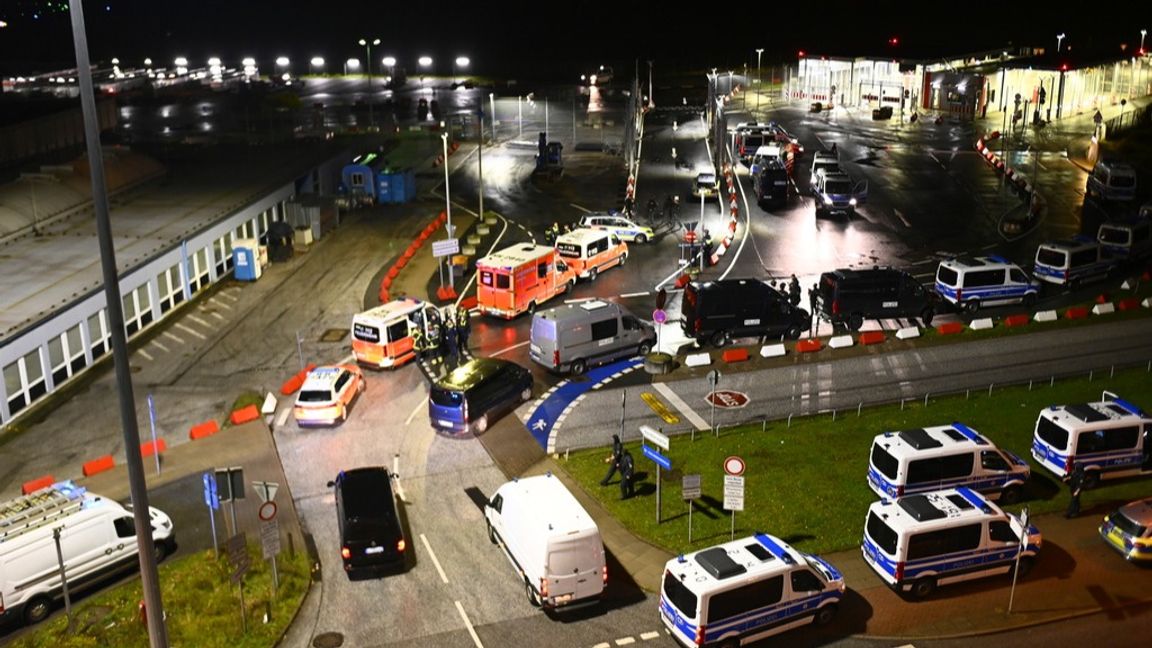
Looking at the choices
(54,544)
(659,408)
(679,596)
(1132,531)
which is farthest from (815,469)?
(54,544)

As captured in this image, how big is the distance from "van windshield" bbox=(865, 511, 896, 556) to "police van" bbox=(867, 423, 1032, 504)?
8.97ft

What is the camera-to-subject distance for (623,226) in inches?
2100

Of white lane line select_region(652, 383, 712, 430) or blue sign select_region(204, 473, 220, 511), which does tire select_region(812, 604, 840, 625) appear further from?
blue sign select_region(204, 473, 220, 511)

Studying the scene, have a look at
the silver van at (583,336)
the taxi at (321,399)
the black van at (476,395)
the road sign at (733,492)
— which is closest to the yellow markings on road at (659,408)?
the silver van at (583,336)

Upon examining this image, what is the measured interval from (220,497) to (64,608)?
448 cm

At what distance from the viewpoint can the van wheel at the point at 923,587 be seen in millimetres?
23500

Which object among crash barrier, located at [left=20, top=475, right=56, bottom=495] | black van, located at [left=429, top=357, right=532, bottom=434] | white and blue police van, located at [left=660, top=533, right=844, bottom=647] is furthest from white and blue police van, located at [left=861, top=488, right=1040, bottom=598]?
crash barrier, located at [left=20, top=475, right=56, bottom=495]

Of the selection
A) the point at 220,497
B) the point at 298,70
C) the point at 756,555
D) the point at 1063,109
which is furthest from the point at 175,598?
the point at 298,70

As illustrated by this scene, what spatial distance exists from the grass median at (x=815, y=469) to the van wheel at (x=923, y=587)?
2363 mm

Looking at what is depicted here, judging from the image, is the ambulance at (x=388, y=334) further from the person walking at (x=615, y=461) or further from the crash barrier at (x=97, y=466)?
the person walking at (x=615, y=461)

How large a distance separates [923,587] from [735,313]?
55.0 ft

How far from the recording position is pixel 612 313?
37625 millimetres

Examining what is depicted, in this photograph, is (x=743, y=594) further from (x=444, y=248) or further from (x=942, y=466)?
(x=444, y=248)

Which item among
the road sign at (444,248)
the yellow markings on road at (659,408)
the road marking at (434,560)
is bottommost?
the road marking at (434,560)
